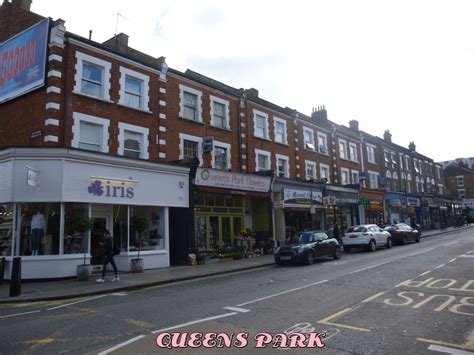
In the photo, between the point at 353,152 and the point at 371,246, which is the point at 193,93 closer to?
the point at 371,246

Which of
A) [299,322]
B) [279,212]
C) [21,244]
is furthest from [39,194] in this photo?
[279,212]

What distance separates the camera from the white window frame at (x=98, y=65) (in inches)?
637

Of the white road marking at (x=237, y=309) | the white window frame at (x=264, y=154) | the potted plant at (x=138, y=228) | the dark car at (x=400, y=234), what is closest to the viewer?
the white road marking at (x=237, y=309)

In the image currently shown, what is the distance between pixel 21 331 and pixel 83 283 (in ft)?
20.6

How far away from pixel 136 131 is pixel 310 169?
54.1 ft

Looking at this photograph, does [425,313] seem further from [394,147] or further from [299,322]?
[394,147]

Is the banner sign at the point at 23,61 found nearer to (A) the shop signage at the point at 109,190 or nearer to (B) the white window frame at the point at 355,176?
(A) the shop signage at the point at 109,190

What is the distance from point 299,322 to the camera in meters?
6.84

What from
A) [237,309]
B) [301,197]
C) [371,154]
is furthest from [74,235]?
[371,154]

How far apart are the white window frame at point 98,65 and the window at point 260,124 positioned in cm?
1073

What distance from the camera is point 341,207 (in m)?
33.0

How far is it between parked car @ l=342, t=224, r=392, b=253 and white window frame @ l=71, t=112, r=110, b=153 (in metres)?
15.5

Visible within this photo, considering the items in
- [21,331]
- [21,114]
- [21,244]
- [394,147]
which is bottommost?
[21,331]

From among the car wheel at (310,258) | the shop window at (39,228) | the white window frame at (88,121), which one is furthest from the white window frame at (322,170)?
the shop window at (39,228)
